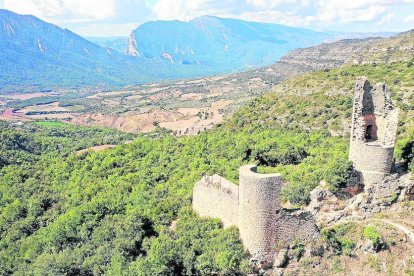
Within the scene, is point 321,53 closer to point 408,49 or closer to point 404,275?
point 408,49

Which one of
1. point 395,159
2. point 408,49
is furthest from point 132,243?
point 408,49

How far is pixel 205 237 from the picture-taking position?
76.1 ft

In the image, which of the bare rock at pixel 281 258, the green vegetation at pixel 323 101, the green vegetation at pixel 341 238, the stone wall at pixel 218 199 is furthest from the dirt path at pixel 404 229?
the green vegetation at pixel 323 101

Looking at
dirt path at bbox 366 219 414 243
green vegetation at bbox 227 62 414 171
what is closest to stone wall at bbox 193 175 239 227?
dirt path at bbox 366 219 414 243

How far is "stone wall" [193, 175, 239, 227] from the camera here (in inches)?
874

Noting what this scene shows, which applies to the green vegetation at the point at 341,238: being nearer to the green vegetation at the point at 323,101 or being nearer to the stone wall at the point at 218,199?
the stone wall at the point at 218,199

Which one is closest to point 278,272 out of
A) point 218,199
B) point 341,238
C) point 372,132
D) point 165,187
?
point 341,238

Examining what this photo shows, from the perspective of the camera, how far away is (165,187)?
3600cm

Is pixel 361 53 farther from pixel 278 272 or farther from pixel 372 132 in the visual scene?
pixel 278 272

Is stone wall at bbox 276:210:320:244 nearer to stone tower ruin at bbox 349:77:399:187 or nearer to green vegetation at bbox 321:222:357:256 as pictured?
green vegetation at bbox 321:222:357:256

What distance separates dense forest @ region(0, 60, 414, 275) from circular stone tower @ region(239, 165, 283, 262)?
86 cm

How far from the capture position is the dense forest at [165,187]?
2319cm

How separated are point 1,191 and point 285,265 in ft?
119

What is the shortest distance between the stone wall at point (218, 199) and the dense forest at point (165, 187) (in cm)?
70
